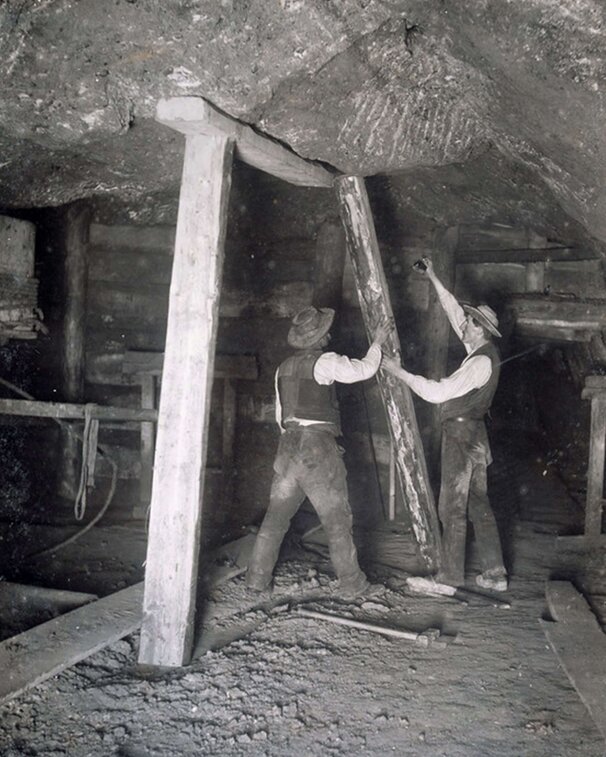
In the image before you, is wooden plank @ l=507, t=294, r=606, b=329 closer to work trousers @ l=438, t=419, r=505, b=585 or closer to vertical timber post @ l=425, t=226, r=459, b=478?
vertical timber post @ l=425, t=226, r=459, b=478

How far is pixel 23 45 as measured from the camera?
141 inches

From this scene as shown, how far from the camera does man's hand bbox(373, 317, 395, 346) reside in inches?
194

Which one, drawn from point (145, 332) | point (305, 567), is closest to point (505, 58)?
point (305, 567)

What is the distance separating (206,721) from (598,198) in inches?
149

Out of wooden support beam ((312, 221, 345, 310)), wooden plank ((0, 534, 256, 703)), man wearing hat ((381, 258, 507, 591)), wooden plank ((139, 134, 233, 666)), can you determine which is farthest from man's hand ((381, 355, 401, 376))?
wooden plank ((0, 534, 256, 703))

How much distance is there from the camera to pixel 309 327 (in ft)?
16.2

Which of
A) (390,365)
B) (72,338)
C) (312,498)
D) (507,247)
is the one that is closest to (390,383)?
(390,365)

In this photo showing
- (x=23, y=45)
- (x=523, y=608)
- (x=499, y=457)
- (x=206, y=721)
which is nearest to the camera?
(x=206, y=721)

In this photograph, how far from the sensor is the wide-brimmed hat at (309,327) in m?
4.91

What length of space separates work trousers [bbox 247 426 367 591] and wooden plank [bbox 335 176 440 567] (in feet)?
1.91

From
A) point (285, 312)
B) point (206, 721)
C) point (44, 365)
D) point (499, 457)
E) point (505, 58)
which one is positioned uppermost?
point (505, 58)

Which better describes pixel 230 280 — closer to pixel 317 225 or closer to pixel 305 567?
pixel 317 225

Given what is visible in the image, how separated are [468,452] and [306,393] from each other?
4.63 feet

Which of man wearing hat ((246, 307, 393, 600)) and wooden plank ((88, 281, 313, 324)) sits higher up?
wooden plank ((88, 281, 313, 324))
